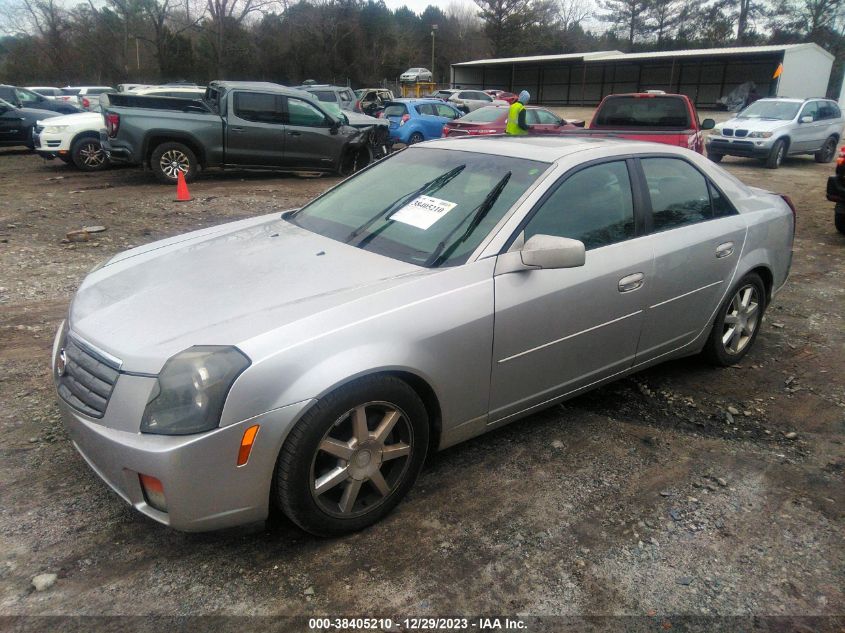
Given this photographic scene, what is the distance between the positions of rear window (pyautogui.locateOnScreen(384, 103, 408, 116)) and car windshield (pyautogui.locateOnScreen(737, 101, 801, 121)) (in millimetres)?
8672

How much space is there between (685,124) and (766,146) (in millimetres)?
5445

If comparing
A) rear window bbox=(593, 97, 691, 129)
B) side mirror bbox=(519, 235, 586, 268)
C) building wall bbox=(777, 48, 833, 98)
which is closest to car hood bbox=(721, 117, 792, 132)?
rear window bbox=(593, 97, 691, 129)

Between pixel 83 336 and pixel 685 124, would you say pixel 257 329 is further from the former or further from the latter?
pixel 685 124

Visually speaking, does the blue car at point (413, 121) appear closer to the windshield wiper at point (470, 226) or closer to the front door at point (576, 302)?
the front door at point (576, 302)

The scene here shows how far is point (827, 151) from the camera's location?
56.3 ft

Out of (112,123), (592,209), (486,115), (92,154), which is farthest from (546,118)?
(592,209)

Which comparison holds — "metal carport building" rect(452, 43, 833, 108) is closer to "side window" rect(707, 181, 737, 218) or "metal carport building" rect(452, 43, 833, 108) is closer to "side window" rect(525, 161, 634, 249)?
"side window" rect(707, 181, 737, 218)

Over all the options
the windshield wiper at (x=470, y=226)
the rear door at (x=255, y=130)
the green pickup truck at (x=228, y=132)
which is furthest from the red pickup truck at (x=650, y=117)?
the windshield wiper at (x=470, y=226)

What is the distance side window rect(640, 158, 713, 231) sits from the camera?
3.77 m

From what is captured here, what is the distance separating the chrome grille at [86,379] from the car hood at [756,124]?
53.6ft

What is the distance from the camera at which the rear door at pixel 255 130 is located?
1173 centimetres

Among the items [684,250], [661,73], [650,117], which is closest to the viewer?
[684,250]

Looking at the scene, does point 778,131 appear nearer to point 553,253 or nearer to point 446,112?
point 446,112

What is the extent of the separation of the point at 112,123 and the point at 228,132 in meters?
1.90
